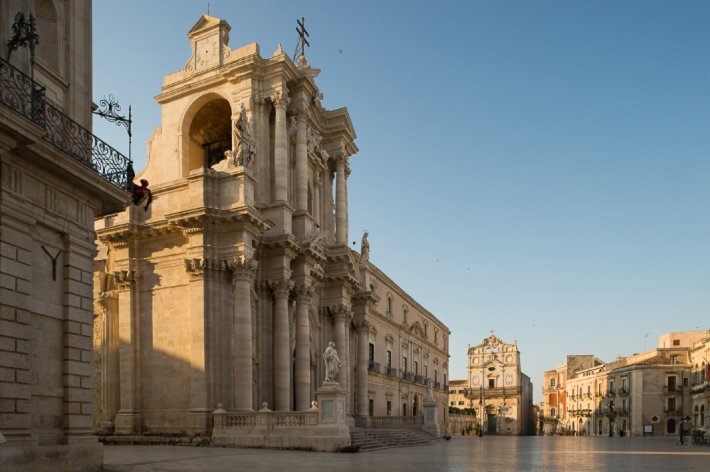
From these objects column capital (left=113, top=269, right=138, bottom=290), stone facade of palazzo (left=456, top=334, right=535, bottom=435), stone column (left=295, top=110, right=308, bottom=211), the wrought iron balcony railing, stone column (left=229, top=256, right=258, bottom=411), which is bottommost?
stone facade of palazzo (left=456, top=334, right=535, bottom=435)

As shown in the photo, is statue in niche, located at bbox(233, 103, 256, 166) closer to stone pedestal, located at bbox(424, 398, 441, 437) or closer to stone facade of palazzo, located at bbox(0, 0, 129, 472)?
stone facade of palazzo, located at bbox(0, 0, 129, 472)

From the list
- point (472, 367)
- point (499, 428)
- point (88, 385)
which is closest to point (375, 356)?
point (88, 385)

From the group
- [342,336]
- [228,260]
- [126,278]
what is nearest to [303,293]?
[228,260]

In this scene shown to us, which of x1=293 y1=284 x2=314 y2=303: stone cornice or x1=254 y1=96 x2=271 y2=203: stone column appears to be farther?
x1=293 y1=284 x2=314 y2=303: stone cornice

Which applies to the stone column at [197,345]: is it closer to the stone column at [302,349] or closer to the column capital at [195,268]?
the column capital at [195,268]

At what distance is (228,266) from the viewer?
23078 millimetres

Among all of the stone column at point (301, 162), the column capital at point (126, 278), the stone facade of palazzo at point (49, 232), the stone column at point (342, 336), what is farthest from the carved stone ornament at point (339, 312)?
the stone facade of palazzo at point (49, 232)

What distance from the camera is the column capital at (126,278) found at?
24344 millimetres

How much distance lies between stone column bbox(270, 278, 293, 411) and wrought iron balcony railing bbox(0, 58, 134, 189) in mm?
12276

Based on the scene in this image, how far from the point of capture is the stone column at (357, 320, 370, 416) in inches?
1294

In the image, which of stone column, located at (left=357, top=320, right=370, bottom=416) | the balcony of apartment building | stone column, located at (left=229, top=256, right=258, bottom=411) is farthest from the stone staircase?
the balcony of apartment building

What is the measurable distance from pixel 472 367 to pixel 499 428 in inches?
464

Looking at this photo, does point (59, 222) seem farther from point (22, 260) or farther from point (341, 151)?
point (341, 151)

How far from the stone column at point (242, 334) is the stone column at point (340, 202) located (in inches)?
364
